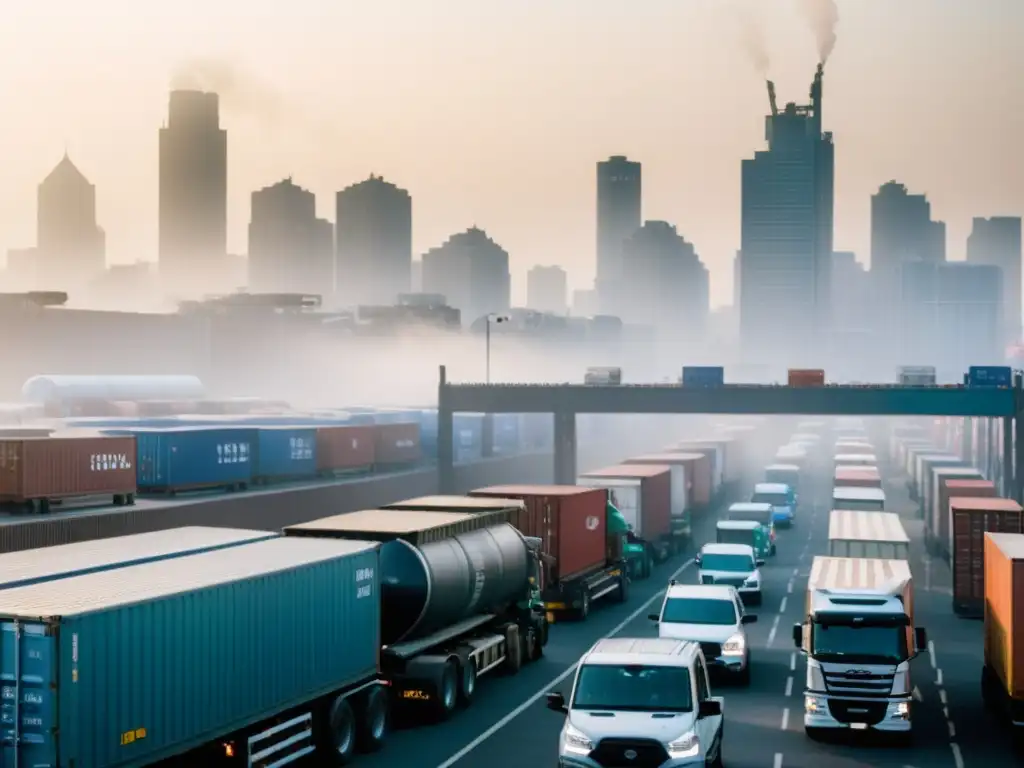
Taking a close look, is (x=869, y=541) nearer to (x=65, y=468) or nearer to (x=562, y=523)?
(x=562, y=523)

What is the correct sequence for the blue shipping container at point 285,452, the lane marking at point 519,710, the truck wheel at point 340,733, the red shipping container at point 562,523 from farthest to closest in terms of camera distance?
the blue shipping container at point 285,452 → the red shipping container at point 562,523 → the lane marking at point 519,710 → the truck wheel at point 340,733

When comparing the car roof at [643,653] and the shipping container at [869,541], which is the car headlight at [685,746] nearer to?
the car roof at [643,653]

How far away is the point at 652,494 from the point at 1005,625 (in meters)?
32.7

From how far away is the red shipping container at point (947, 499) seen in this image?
55750 millimetres

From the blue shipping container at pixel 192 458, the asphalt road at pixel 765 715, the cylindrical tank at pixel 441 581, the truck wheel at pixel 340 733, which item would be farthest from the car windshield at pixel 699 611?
the blue shipping container at pixel 192 458

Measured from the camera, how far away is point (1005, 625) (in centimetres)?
2564

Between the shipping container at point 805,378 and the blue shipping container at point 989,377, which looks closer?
the blue shipping container at point 989,377

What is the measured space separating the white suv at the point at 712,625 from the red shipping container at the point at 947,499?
2597cm

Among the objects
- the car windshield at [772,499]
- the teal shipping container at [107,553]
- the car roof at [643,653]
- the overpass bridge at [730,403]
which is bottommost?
the car windshield at [772,499]

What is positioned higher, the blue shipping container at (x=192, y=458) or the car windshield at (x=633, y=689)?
the blue shipping container at (x=192, y=458)

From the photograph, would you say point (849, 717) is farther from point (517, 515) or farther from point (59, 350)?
point (59, 350)

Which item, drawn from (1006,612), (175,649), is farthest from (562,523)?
(175,649)

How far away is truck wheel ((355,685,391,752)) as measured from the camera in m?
25.3

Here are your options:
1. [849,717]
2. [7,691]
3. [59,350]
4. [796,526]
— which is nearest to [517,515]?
[849,717]
